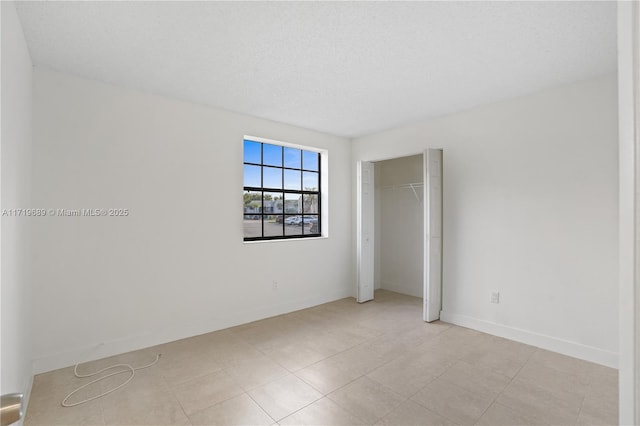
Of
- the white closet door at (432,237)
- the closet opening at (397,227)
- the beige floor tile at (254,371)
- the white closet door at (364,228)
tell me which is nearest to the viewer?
the beige floor tile at (254,371)

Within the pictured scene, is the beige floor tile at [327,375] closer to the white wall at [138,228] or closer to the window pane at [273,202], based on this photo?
the white wall at [138,228]

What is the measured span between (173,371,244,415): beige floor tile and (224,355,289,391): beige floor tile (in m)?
0.07

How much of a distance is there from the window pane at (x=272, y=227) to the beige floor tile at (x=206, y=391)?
203 cm

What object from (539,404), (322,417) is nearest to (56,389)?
(322,417)

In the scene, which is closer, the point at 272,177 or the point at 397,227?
the point at 272,177

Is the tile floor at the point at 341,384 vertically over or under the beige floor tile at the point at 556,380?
over

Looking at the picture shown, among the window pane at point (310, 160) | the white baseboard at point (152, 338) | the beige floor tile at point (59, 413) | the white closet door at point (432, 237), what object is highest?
the window pane at point (310, 160)

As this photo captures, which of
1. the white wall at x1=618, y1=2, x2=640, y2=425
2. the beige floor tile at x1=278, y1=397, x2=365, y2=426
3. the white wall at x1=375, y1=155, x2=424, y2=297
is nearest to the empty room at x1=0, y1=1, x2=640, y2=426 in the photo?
the beige floor tile at x1=278, y1=397, x2=365, y2=426

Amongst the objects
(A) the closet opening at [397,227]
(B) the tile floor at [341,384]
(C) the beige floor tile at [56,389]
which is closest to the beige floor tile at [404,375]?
(B) the tile floor at [341,384]

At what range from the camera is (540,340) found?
3244 mm

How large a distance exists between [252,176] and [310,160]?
3.56 feet

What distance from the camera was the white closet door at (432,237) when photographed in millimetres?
3941

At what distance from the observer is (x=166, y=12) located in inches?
79.5

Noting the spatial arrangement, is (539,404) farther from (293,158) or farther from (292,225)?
(293,158)
